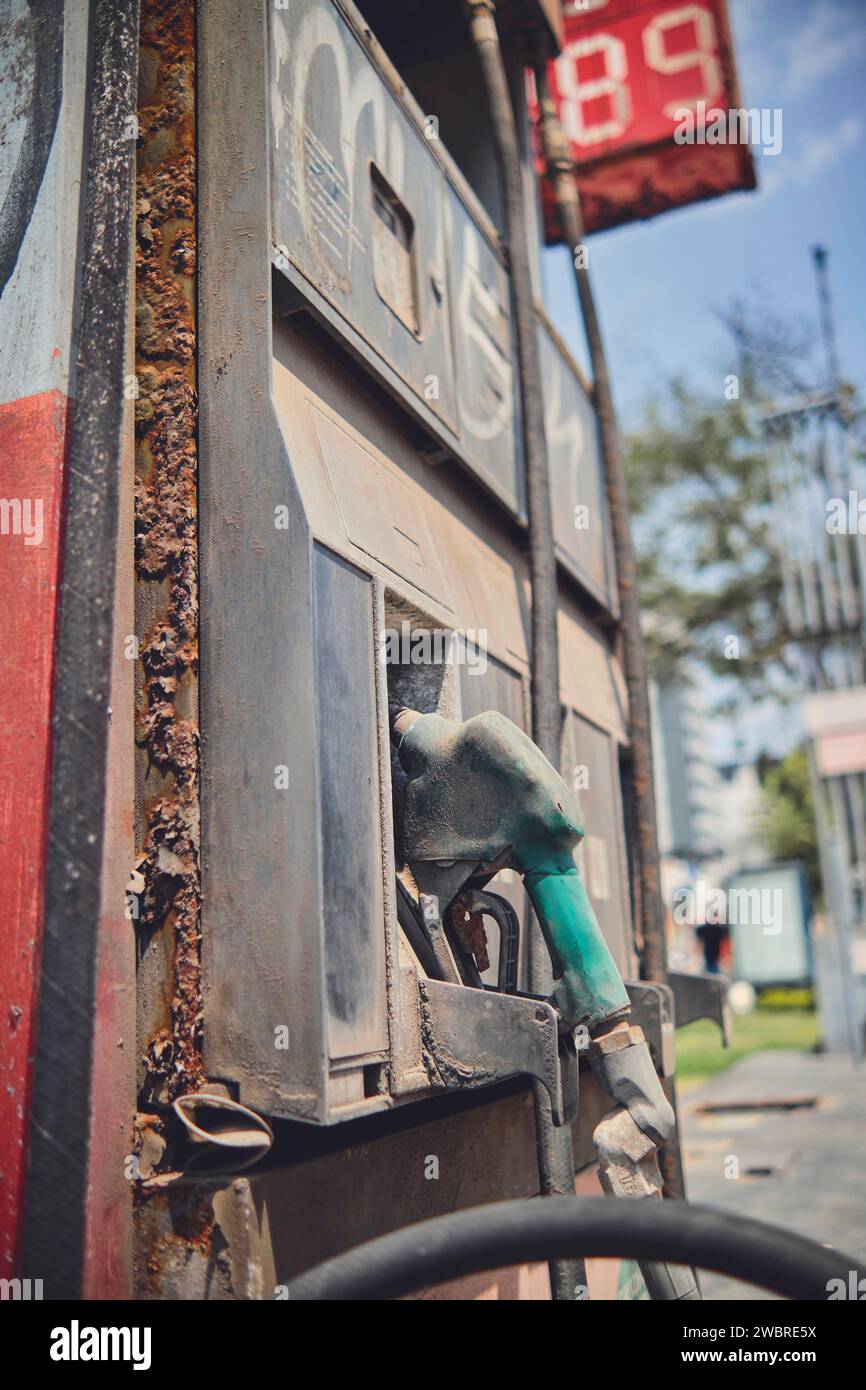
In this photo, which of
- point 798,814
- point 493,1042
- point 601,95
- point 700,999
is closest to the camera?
point 493,1042

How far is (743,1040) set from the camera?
18.5 m

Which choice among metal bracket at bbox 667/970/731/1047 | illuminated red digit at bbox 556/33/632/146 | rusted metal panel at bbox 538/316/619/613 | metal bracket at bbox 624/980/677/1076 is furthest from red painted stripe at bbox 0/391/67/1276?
illuminated red digit at bbox 556/33/632/146

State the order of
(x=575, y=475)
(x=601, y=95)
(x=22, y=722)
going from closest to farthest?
(x=22, y=722) → (x=575, y=475) → (x=601, y=95)

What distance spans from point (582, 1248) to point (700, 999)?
340 cm

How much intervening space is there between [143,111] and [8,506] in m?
1.04

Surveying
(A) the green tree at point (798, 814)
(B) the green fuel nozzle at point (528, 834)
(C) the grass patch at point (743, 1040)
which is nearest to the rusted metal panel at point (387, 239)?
(B) the green fuel nozzle at point (528, 834)

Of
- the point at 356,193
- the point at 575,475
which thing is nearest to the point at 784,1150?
the point at 575,475

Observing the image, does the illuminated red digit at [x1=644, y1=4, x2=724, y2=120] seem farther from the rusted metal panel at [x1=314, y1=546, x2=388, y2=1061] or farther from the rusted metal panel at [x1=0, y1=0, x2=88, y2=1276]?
the rusted metal panel at [x1=314, y1=546, x2=388, y2=1061]

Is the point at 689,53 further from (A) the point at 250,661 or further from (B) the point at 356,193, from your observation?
(A) the point at 250,661

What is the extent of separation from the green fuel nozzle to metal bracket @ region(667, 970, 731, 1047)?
7.44ft

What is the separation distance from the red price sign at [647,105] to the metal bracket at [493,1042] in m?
5.94

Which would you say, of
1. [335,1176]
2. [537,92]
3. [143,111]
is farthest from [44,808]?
[537,92]

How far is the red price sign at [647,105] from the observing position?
23.0 ft

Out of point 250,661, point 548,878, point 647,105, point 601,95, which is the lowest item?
point 548,878
